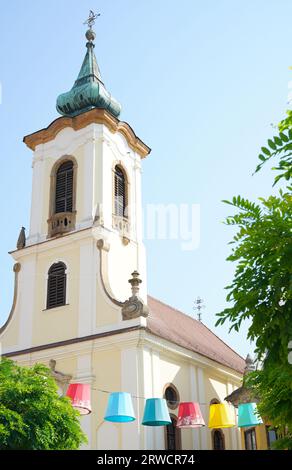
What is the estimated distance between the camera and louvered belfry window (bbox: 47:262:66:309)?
941 inches

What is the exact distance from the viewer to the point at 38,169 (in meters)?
27.4

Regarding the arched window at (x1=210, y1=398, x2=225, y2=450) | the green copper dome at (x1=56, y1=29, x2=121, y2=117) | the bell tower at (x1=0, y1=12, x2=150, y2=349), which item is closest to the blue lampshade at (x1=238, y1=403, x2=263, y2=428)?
the arched window at (x1=210, y1=398, x2=225, y2=450)

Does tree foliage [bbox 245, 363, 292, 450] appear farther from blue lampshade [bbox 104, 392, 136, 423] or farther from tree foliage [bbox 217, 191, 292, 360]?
blue lampshade [bbox 104, 392, 136, 423]

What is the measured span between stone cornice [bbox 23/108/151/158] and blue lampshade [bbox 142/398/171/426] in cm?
1231

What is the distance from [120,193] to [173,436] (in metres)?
10.3

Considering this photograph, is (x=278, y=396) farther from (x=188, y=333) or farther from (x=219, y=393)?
(x=188, y=333)

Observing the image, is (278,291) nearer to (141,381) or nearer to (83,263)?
(141,381)

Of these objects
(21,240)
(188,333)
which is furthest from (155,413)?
(21,240)

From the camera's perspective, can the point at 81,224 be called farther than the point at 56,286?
Yes

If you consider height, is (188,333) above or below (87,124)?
below

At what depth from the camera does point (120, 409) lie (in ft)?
61.3

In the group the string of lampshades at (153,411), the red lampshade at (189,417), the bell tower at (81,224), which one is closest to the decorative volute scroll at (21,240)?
the bell tower at (81,224)

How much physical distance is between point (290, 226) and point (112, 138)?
67.1 feet
